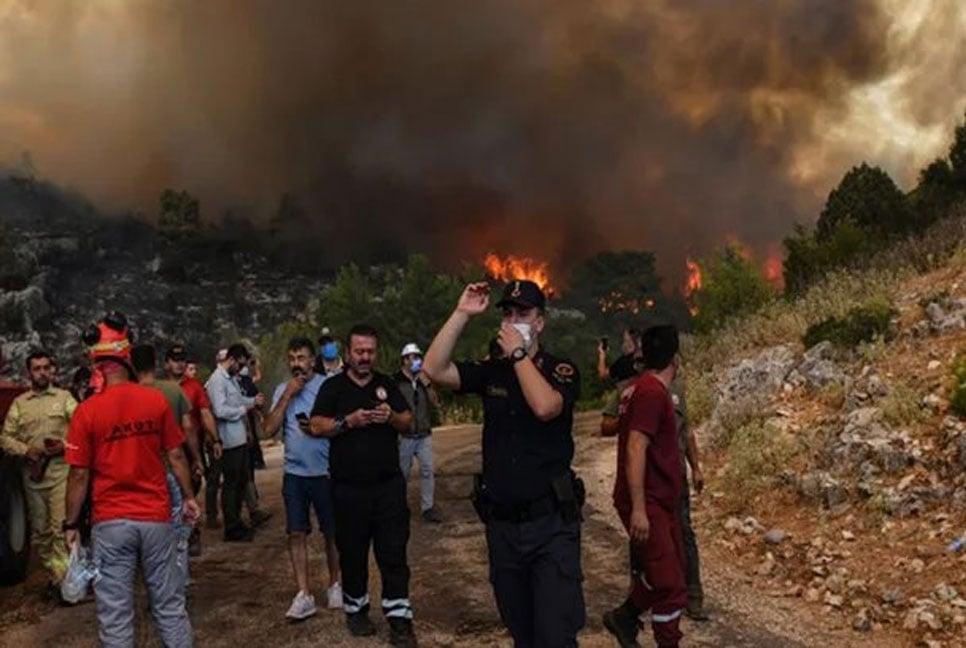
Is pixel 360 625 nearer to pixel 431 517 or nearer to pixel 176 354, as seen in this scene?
pixel 176 354

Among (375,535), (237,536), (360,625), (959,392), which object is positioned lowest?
(360,625)

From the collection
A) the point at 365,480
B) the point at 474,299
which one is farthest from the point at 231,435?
the point at 474,299

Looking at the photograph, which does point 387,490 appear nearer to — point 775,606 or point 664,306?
point 775,606

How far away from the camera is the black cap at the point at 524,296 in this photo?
3.70 meters

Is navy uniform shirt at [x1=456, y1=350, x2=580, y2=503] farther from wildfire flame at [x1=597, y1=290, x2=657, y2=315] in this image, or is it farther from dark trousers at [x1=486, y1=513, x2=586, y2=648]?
wildfire flame at [x1=597, y1=290, x2=657, y2=315]

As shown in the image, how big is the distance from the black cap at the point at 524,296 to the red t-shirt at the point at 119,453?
1984 millimetres

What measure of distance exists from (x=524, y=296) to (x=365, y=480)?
2022 mm

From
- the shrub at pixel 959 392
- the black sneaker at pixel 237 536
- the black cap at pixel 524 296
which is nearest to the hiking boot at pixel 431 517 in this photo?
the black sneaker at pixel 237 536

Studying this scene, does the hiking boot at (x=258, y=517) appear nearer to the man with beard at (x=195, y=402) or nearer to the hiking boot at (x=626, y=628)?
the man with beard at (x=195, y=402)

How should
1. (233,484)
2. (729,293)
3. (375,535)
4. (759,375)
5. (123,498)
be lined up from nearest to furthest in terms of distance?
(123,498)
(375,535)
(233,484)
(759,375)
(729,293)

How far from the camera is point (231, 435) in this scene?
8203 mm

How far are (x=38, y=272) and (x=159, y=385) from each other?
107 m

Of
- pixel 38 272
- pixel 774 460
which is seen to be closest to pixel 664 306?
pixel 774 460

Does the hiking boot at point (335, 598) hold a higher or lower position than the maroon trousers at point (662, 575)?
lower
